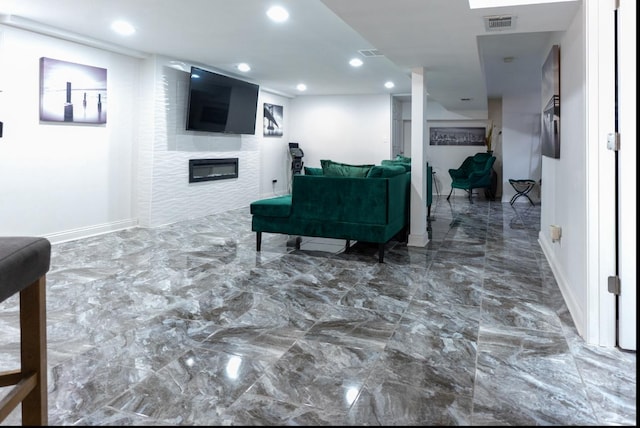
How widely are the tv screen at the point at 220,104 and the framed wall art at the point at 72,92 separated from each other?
1275 mm

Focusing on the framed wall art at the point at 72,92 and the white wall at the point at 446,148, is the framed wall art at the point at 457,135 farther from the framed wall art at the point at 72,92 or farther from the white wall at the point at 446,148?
the framed wall art at the point at 72,92

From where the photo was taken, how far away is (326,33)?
4809 millimetres

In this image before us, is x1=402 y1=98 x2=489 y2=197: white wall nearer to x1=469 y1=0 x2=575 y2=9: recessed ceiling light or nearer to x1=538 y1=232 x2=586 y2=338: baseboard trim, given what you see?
x1=538 y1=232 x2=586 y2=338: baseboard trim

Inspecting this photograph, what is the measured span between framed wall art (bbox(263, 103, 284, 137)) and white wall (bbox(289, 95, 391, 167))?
55cm

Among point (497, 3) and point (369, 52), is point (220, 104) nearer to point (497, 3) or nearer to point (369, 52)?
point (369, 52)

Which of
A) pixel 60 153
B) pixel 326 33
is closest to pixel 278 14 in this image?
pixel 326 33

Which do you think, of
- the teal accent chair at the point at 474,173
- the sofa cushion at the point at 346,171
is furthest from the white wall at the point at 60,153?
the teal accent chair at the point at 474,173

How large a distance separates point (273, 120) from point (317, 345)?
24.8ft

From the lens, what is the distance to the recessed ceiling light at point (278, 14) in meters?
4.01

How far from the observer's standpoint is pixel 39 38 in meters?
4.72

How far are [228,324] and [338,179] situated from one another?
2.10 m

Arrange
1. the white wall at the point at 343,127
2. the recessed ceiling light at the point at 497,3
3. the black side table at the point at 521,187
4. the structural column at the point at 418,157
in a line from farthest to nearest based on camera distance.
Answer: the white wall at the point at 343,127
the black side table at the point at 521,187
the structural column at the point at 418,157
the recessed ceiling light at the point at 497,3

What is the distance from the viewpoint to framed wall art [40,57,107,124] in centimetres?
477

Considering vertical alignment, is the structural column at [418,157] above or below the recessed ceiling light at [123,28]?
below
